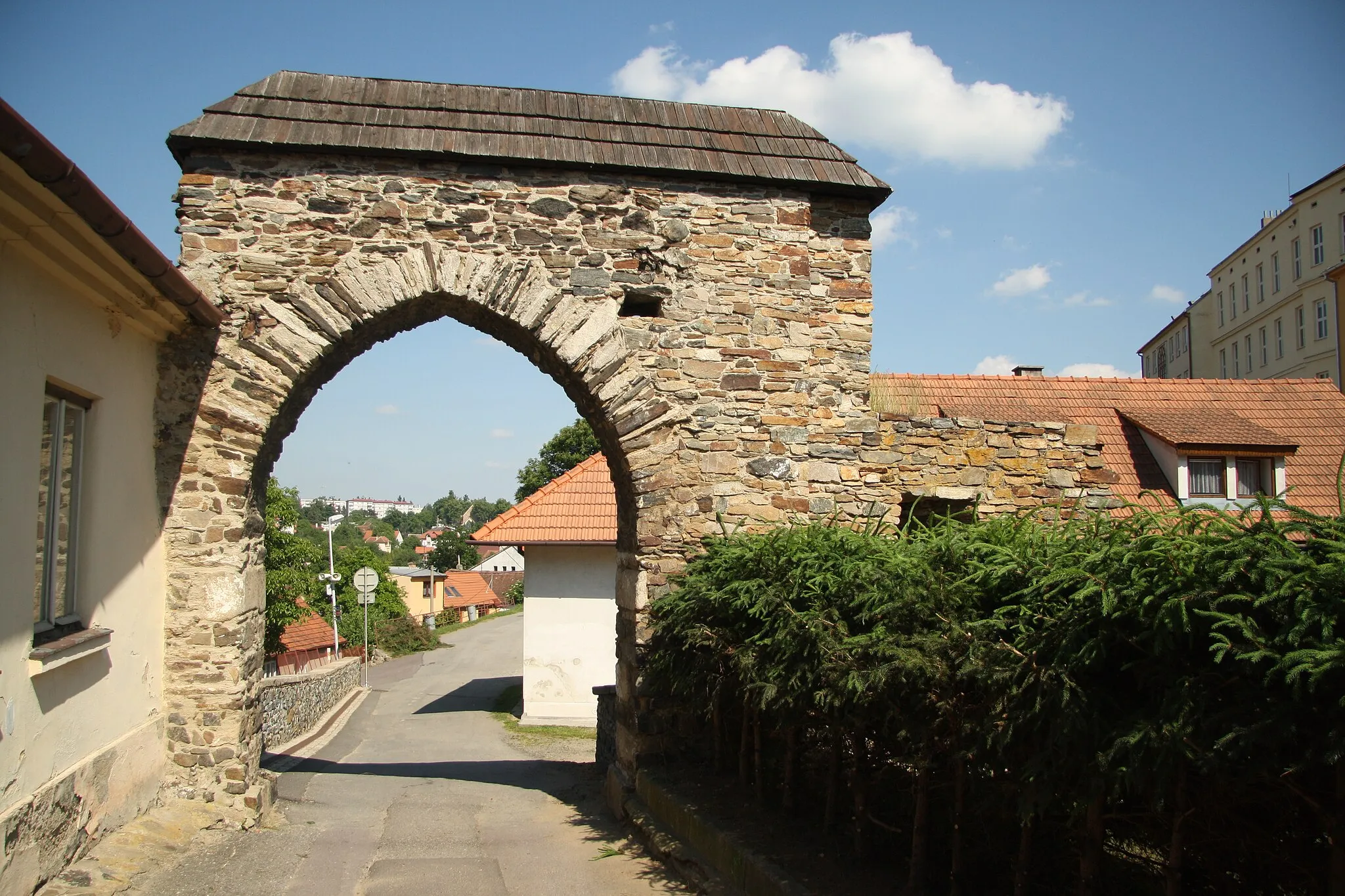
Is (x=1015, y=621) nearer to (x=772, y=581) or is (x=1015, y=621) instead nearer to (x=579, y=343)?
(x=772, y=581)

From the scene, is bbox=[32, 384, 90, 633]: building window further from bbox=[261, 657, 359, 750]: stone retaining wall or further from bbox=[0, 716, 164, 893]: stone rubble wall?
bbox=[261, 657, 359, 750]: stone retaining wall

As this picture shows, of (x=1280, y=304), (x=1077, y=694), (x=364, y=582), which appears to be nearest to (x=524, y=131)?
(x=1077, y=694)

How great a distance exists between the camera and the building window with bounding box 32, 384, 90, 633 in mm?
4820

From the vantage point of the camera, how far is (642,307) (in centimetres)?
732

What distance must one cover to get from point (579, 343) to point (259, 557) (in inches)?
114

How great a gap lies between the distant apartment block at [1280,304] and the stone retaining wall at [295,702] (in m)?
24.6

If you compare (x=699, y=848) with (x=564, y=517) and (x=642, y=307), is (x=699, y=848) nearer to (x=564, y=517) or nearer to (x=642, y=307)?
(x=642, y=307)

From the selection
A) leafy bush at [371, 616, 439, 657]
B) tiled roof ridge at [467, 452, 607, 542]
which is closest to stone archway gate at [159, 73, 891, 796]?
tiled roof ridge at [467, 452, 607, 542]

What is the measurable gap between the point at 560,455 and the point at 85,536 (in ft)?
124

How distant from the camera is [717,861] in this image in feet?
16.0

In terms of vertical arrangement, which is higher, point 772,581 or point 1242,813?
point 772,581

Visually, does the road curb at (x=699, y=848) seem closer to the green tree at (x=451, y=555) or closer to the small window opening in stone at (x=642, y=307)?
the small window opening in stone at (x=642, y=307)

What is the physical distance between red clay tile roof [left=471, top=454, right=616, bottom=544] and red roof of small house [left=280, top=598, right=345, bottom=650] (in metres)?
13.0

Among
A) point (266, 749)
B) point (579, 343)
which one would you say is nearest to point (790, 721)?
point (579, 343)
